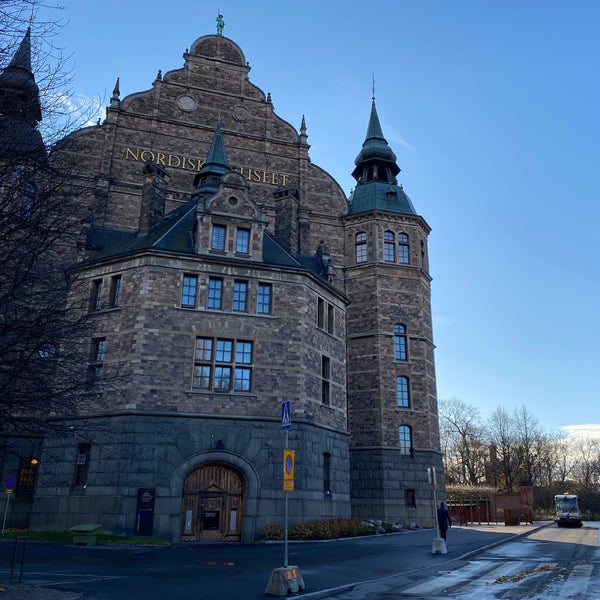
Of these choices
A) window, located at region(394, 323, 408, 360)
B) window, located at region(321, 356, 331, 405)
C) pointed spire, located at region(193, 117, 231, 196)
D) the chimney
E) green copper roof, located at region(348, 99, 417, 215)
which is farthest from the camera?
green copper roof, located at region(348, 99, 417, 215)

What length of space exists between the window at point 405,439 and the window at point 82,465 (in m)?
17.8

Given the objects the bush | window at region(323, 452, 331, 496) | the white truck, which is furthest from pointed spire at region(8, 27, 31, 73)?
Result: the white truck

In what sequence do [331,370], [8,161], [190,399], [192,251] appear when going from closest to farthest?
[8,161], [190,399], [192,251], [331,370]

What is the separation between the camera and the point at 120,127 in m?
34.5

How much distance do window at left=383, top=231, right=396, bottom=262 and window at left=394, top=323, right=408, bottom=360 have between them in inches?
172

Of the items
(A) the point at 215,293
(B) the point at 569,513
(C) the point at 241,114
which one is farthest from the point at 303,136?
(B) the point at 569,513

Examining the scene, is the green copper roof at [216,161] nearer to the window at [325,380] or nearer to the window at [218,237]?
the window at [218,237]

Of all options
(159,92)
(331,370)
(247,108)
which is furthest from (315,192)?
(331,370)

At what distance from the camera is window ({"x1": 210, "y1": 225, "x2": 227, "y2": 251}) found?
26.4 metres

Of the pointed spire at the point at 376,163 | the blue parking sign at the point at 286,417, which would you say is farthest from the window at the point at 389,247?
the blue parking sign at the point at 286,417

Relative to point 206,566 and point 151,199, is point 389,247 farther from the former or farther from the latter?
point 206,566

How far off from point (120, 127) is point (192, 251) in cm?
1303

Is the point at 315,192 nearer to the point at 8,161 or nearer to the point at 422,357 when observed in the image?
the point at 422,357

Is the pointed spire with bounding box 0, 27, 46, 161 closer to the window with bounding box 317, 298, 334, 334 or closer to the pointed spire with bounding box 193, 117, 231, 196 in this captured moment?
the window with bounding box 317, 298, 334, 334
